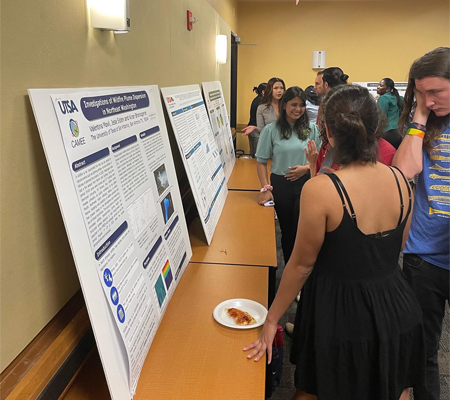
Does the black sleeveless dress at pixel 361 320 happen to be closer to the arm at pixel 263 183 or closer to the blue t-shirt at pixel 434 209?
the blue t-shirt at pixel 434 209

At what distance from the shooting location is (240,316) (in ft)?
4.85

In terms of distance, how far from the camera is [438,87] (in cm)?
146

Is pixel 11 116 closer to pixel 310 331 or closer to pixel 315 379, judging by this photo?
pixel 310 331

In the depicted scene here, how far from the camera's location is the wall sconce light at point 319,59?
23.9 feet

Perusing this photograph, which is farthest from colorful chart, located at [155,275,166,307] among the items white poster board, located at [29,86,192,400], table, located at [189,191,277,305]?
table, located at [189,191,277,305]

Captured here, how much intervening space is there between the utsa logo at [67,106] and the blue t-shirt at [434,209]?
51.2 inches

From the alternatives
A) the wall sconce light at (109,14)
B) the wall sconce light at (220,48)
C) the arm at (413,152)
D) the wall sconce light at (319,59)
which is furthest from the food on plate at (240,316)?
the wall sconce light at (319,59)

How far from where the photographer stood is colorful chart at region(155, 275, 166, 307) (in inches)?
56.1

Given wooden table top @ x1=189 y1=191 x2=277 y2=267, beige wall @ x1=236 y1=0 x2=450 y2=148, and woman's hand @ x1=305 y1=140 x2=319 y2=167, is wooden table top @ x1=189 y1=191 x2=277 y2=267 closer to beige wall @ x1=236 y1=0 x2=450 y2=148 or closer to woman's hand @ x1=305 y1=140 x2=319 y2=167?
woman's hand @ x1=305 y1=140 x2=319 y2=167

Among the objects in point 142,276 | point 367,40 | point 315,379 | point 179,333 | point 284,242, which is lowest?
point 284,242

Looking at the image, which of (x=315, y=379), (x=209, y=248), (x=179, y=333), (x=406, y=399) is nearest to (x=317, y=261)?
(x=315, y=379)

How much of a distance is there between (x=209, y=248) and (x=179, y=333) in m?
0.77

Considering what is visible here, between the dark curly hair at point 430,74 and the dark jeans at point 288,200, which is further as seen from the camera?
the dark jeans at point 288,200

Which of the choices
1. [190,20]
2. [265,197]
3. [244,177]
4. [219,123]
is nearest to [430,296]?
[265,197]
